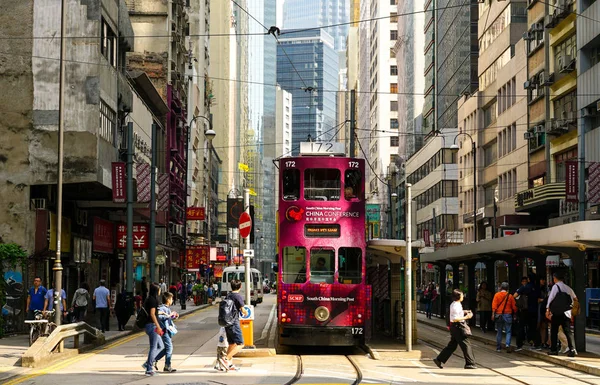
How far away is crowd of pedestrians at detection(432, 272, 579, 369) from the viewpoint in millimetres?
21531

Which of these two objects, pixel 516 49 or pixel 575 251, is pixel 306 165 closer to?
Result: pixel 575 251

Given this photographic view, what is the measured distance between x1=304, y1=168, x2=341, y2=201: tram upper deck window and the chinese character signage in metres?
20.5

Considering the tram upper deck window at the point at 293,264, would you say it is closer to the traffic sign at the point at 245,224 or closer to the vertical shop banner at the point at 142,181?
the traffic sign at the point at 245,224

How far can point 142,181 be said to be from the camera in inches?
1566

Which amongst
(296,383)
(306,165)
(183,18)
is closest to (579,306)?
(306,165)

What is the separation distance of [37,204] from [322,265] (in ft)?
47.3

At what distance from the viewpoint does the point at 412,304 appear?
2703 centimetres

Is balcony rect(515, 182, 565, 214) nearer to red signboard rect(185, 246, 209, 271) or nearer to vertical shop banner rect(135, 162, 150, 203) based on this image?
vertical shop banner rect(135, 162, 150, 203)

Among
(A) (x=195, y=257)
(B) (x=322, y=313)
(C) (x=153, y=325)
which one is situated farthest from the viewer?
(A) (x=195, y=257)

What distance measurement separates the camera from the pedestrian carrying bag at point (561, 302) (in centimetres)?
2347

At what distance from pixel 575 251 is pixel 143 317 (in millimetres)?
10968

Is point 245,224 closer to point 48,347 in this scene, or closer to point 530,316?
point 48,347

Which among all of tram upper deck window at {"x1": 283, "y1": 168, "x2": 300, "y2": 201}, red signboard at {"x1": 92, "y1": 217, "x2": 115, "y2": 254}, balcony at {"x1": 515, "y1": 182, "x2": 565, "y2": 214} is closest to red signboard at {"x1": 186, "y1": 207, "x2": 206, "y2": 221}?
red signboard at {"x1": 92, "y1": 217, "x2": 115, "y2": 254}

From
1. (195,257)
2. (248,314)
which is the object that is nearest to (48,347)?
(248,314)
